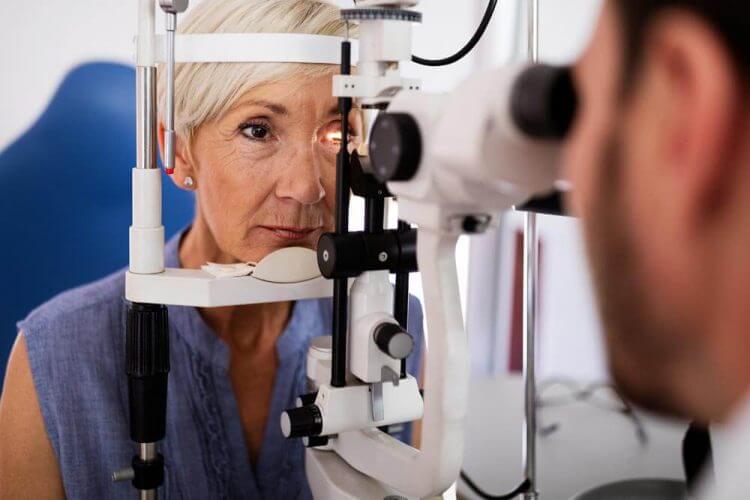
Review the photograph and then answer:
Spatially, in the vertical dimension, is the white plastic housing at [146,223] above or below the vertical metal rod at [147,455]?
above

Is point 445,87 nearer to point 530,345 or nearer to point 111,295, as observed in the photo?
point 530,345

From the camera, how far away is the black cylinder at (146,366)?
1013 mm

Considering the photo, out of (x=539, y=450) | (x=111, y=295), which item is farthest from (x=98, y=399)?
(x=539, y=450)

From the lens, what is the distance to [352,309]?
38.3 inches

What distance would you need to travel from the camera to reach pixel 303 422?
96 cm

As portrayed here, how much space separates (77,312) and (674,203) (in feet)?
3.62

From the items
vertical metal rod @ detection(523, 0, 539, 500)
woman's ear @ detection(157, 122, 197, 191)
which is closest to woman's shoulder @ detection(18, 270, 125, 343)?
woman's ear @ detection(157, 122, 197, 191)

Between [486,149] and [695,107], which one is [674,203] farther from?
[486,149]

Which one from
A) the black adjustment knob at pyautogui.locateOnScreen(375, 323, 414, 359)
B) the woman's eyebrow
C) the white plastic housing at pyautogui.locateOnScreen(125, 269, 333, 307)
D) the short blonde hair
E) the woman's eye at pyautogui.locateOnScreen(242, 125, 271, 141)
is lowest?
the black adjustment knob at pyautogui.locateOnScreen(375, 323, 414, 359)

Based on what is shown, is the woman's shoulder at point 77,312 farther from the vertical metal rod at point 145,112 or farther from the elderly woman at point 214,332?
the vertical metal rod at point 145,112

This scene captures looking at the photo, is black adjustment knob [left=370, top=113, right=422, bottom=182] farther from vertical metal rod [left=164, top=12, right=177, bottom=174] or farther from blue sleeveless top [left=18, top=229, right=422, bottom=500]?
blue sleeveless top [left=18, top=229, right=422, bottom=500]

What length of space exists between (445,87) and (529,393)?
741 mm

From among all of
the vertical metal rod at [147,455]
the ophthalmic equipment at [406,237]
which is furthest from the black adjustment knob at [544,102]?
the vertical metal rod at [147,455]

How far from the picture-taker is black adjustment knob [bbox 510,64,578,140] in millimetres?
435
